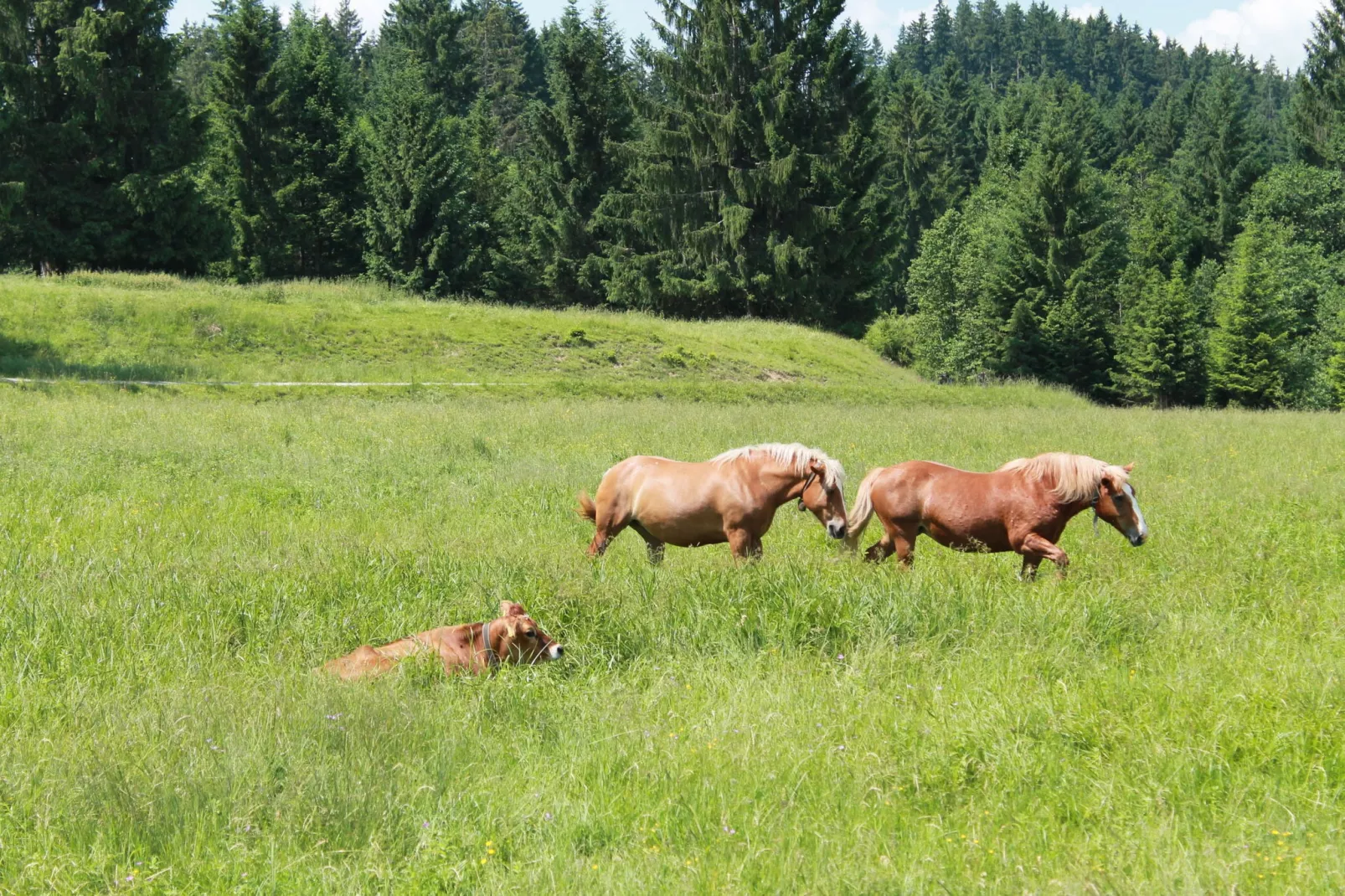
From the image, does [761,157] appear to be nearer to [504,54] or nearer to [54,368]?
[54,368]

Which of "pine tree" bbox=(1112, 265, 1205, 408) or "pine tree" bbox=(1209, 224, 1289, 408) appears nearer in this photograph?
"pine tree" bbox=(1112, 265, 1205, 408)

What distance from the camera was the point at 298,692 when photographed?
19.9ft

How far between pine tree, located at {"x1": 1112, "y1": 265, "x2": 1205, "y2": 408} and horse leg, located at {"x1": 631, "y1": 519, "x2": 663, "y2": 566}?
1830 inches

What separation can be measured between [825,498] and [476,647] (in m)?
3.42

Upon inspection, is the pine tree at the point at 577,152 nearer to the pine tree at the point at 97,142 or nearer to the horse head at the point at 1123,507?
the pine tree at the point at 97,142

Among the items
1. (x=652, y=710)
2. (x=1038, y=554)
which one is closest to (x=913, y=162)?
(x=1038, y=554)

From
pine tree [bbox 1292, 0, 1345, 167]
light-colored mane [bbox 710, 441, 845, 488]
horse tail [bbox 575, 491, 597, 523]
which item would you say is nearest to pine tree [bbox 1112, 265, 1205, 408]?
pine tree [bbox 1292, 0, 1345, 167]

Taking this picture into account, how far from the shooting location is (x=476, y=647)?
720 centimetres

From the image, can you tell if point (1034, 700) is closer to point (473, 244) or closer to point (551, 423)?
point (551, 423)

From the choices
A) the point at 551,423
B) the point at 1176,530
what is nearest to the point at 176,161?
the point at 551,423

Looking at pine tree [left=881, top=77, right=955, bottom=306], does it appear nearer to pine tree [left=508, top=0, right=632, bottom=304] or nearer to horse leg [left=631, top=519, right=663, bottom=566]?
pine tree [left=508, top=0, right=632, bottom=304]

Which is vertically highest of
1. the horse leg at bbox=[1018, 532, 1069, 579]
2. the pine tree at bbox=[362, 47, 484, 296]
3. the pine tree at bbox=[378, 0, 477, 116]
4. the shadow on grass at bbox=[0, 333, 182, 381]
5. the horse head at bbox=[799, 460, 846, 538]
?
the pine tree at bbox=[378, 0, 477, 116]

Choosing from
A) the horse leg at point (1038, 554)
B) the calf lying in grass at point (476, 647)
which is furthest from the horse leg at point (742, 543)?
the calf lying in grass at point (476, 647)

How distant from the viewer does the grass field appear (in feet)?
14.7
